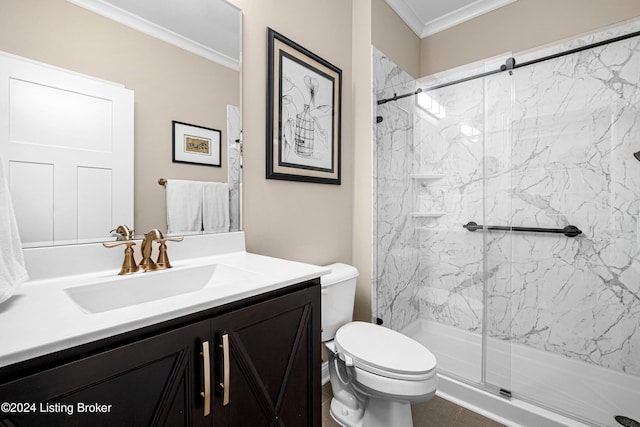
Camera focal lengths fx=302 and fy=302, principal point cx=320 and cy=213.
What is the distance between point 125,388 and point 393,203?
78.1 inches

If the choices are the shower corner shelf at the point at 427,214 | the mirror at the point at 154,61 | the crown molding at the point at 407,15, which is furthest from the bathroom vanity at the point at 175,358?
the crown molding at the point at 407,15

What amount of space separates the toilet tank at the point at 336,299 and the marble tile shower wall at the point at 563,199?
0.94 meters

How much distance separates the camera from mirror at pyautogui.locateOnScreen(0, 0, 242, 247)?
90cm

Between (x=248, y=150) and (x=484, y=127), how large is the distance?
5.31 ft

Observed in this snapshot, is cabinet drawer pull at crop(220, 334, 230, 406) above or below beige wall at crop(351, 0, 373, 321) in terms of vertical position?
below

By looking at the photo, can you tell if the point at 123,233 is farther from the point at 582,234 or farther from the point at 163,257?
the point at 582,234

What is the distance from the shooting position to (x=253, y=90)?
1466 mm

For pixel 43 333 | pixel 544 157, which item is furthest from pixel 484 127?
pixel 43 333

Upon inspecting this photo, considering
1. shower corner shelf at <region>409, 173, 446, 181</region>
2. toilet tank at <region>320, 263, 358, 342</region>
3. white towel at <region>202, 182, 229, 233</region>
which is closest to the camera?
white towel at <region>202, 182, 229, 233</region>

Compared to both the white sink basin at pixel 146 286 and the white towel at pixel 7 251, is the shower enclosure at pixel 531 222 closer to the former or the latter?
the white sink basin at pixel 146 286

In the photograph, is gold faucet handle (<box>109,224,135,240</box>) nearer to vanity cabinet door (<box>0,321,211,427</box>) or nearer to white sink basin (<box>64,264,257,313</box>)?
white sink basin (<box>64,264,257,313</box>)

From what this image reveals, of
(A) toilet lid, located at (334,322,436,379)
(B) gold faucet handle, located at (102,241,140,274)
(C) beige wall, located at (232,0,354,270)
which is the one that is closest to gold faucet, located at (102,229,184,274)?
(B) gold faucet handle, located at (102,241,140,274)

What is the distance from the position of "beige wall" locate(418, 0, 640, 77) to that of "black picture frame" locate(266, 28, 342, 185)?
131cm

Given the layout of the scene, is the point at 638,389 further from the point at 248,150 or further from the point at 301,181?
the point at 248,150
